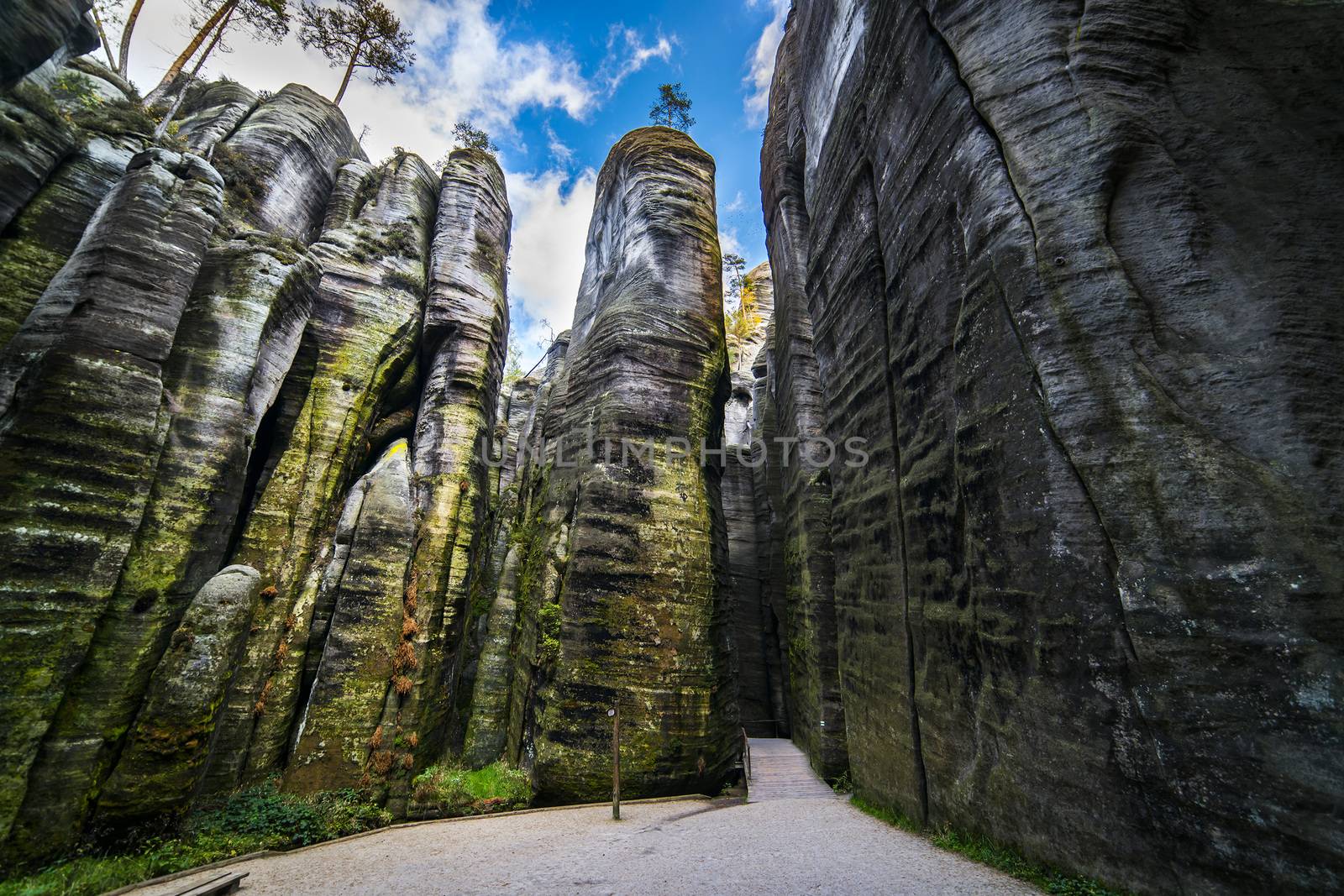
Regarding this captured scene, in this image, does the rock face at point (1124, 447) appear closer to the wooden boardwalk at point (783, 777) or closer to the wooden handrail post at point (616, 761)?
the wooden boardwalk at point (783, 777)

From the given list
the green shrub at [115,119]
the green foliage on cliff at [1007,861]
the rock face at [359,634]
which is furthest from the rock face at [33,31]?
the green foliage on cliff at [1007,861]

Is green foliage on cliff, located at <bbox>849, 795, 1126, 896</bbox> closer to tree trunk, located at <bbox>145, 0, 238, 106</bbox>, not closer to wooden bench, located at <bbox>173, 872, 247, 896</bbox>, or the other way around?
wooden bench, located at <bbox>173, 872, 247, 896</bbox>

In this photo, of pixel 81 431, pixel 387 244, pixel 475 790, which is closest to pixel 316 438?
pixel 81 431

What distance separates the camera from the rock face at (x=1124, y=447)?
9.87ft

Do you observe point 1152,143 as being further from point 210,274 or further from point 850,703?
point 210,274

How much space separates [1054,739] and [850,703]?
3872 millimetres

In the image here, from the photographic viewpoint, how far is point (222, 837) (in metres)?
5.96

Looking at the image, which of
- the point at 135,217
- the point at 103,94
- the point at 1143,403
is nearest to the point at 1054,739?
the point at 1143,403

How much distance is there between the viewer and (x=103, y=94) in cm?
906

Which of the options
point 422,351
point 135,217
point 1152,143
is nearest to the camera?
point 1152,143

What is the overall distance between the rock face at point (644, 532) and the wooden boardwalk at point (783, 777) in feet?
2.75

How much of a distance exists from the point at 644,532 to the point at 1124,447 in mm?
6902

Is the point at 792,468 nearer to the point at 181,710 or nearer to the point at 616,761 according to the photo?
the point at 616,761

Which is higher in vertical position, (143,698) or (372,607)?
(372,607)
